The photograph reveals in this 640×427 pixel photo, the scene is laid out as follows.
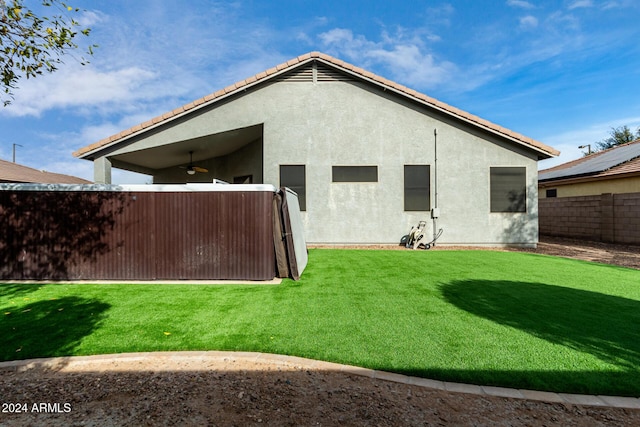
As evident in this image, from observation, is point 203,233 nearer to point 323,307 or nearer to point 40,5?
point 323,307

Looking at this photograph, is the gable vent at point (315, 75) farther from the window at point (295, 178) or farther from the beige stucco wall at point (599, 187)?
the beige stucco wall at point (599, 187)

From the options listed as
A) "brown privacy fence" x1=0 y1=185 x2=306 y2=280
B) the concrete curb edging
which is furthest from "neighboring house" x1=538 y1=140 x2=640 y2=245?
"brown privacy fence" x1=0 y1=185 x2=306 y2=280

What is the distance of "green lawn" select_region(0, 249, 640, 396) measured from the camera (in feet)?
10.0

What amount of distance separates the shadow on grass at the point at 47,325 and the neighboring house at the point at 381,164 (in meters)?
7.48

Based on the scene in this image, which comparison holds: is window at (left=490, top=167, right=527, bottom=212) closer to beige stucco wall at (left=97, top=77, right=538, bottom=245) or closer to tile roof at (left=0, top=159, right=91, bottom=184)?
beige stucco wall at (left=97, top=77, right=538, bottom=245)

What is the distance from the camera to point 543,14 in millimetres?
10328

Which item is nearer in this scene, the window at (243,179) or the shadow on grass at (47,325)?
the shadow on grass at (47,325)

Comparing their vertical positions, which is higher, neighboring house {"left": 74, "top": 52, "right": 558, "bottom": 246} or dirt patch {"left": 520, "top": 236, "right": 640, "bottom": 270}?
neighboring house {"left": 74, "top": 52, "right": 558, "bottom": 246}

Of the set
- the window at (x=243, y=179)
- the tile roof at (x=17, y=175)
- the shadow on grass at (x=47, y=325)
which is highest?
the tile roof at (x=17, y=175)

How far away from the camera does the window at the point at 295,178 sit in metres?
11.5

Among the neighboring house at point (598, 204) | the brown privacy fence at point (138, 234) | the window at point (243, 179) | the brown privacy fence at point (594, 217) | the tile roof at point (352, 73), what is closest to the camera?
the brown privacy fence at point (138, 234)

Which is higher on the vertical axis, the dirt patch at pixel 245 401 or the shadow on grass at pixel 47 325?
the shadow on grass at pixel 47 325

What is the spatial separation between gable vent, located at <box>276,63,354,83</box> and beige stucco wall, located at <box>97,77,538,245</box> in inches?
7.8

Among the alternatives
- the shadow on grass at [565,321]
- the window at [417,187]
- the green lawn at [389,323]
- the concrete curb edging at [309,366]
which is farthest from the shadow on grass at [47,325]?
the window at [417,187]
